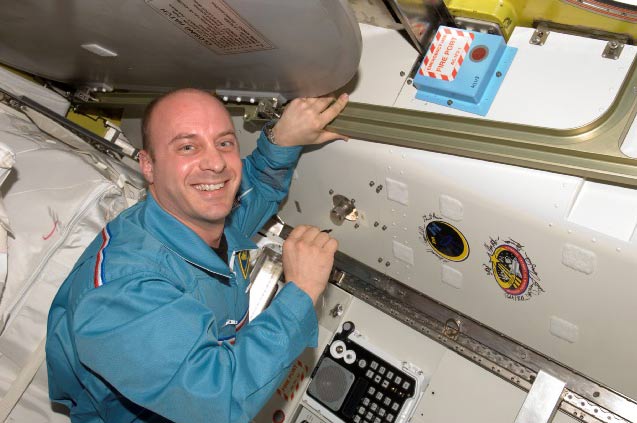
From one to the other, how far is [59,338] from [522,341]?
62.7 inches

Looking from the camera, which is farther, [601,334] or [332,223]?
[332,223]

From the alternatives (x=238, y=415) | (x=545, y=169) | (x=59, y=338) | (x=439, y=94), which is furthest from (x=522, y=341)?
(x=59, y=338)

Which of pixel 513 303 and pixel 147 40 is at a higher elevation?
pixel 147 40

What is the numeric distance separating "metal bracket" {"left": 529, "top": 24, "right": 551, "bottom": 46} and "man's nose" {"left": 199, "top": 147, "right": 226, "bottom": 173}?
106 centimetres

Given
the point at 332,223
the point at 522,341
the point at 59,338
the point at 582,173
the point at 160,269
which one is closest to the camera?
the point at 582,173

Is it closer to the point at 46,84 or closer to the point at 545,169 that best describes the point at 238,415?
the point at 545,169

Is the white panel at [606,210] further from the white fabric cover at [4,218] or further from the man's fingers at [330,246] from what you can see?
the white fabric cover at [4,218]

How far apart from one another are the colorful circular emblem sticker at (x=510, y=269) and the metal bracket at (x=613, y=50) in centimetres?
63

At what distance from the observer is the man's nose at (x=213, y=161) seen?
6.59ft

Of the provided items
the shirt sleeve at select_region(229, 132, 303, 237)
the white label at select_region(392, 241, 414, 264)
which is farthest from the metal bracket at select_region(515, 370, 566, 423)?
the shirt sleeve at select_region(229, 132, 303, 237)

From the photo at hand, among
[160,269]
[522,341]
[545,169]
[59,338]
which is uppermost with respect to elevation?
[545,169]

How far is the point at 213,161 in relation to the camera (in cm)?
202

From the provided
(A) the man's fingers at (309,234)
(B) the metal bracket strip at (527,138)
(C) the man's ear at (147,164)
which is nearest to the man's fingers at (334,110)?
(B) the metal bracket strip at (527,138)

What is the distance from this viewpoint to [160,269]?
1887mm
